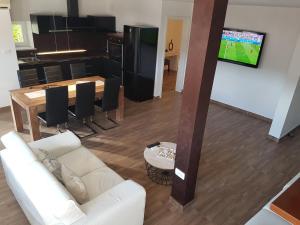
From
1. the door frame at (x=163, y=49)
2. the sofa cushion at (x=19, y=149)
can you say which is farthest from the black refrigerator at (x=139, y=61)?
the sofa cushion at (x=19, y=149)

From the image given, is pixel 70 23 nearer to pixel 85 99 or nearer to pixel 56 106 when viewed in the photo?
pixel 85 99

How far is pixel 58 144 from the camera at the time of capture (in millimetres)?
3197

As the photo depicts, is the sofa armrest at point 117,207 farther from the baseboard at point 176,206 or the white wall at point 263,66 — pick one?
the white wall at point 263,66

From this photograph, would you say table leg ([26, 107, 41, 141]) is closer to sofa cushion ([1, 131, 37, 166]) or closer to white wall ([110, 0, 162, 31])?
sofa cushion ([1, 131, 37, 166])

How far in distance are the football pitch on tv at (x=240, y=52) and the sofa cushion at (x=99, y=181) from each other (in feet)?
13.7

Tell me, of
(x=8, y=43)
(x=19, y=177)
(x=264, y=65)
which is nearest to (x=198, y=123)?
(x=19, y=177)

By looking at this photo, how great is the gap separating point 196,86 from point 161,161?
1256 millimetres

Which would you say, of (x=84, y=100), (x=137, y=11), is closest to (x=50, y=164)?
(x=84, y=100)

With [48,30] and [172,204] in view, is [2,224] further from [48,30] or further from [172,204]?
[48,30]

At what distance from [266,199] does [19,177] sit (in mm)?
3083

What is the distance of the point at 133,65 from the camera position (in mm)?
5852

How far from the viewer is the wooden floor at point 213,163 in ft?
9.70

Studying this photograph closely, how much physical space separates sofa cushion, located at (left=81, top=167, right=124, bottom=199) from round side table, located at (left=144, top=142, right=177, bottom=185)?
21.6 inches

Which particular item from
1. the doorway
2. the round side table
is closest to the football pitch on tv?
the doorway
